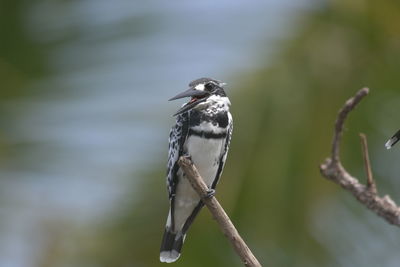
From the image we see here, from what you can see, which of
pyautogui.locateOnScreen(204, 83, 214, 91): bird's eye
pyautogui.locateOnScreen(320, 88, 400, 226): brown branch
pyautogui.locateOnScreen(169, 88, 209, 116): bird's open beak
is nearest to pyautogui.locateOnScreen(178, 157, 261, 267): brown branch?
pyautogui.locateOnScreen(320, 88, 400, 226): brown branch

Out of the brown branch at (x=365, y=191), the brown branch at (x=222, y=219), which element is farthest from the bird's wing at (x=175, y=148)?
the brown branch at (x=365, y=191)

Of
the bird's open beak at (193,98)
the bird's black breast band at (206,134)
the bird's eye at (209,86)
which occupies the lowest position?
the bird's black breast band at (206,134)

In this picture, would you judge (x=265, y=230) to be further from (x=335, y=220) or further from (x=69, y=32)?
(x=69, y=32)

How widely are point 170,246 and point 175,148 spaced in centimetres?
47

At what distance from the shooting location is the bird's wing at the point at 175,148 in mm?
4359

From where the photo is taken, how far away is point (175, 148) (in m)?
4.39

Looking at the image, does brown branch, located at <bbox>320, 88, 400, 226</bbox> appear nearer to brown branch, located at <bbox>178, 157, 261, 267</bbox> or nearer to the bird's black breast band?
brown branch, located at <bbox>178, 157, 261, 267</bbox>

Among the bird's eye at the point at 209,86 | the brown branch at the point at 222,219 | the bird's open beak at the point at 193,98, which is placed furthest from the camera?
the bird's eye at the point at 209,86

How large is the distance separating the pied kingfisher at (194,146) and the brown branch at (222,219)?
1.69ft

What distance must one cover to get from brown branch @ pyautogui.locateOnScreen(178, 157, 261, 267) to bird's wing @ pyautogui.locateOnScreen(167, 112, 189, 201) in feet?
1.92

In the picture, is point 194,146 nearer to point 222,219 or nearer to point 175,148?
point 175,148

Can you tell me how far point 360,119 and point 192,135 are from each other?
4.05ft

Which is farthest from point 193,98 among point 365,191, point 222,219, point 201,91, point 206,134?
point 365,191

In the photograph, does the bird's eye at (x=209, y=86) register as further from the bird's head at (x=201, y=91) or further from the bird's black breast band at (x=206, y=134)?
the bird's black breast band at (x=206, y=134)
